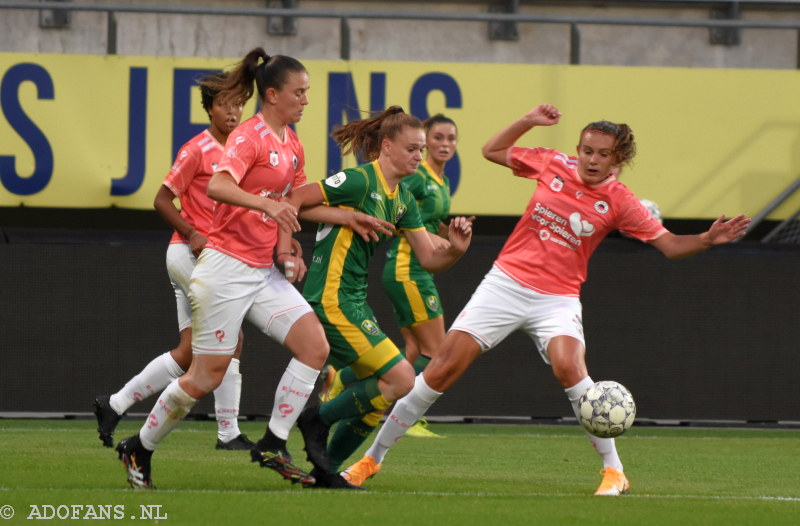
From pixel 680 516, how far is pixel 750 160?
6086mm

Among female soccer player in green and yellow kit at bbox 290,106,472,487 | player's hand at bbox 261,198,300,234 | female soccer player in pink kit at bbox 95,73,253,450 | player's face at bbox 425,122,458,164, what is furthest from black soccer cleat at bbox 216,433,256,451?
player's hand at bbox 261,198,300,234

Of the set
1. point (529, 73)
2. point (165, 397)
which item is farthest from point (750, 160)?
point (165, 397)

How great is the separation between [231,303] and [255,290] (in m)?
0.14

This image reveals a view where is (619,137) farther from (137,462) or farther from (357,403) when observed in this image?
(137,462)

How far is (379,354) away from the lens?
16.9 ft

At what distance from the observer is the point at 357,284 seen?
17.4ft

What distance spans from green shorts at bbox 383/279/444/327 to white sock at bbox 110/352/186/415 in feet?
6.17

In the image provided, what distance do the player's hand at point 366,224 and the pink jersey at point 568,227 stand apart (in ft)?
2.96

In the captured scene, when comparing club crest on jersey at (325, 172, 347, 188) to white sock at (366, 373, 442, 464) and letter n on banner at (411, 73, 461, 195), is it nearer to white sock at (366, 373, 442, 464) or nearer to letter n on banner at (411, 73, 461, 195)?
white sock at (366, 373, 442, 464)

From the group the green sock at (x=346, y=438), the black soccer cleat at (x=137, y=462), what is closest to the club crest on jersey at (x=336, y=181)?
the green sock at (x=346, y=438)

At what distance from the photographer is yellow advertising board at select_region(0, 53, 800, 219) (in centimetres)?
948

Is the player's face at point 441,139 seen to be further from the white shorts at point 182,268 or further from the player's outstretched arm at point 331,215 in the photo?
the player's outstretched arm at point 331,215

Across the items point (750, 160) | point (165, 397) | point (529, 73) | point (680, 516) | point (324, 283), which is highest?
Answer: point (529, 73)

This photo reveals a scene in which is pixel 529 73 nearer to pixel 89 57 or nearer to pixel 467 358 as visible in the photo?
pixel 89 57
